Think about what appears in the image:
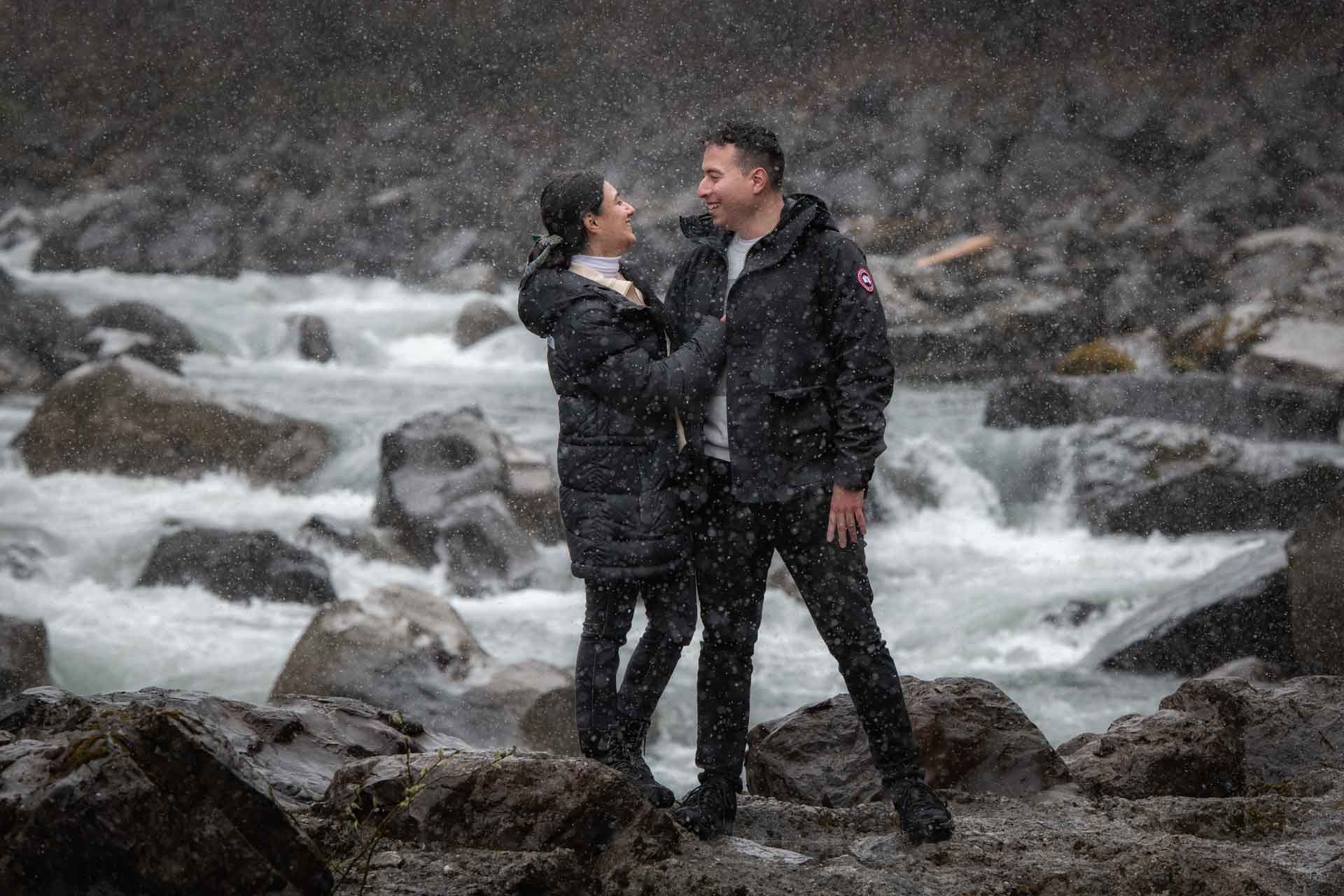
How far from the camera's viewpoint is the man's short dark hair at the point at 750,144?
2596 mm

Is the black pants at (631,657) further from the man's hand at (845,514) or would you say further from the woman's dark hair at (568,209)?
the woman's dark hair at (568,209)

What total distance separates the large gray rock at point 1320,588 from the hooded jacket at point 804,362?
147 inches

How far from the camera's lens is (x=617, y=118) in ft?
91.9

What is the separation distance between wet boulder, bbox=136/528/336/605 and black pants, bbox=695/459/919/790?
5249mm

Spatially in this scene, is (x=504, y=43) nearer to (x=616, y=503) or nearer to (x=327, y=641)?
(x=327, y=641)

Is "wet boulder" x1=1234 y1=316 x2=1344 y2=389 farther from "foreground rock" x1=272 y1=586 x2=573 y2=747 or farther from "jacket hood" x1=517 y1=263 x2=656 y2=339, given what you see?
"jacket hood" x1=517 y1=263 x2=656 y2=339

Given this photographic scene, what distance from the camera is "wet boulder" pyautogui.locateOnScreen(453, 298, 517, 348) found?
17.6 meters

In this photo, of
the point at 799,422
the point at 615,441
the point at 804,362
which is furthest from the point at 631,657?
the point at 804,362

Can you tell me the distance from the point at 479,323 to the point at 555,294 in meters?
15.4

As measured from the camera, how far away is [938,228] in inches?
883

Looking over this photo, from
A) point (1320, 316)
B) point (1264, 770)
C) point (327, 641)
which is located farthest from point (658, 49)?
point (1264, 770)

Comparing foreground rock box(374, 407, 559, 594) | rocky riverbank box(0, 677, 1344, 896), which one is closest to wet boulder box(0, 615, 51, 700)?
foreground rock box(374, 407, 559, 594)

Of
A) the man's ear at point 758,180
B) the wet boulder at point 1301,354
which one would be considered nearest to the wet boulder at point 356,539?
the man's ear at point 758,180

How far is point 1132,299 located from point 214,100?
68.1ft
